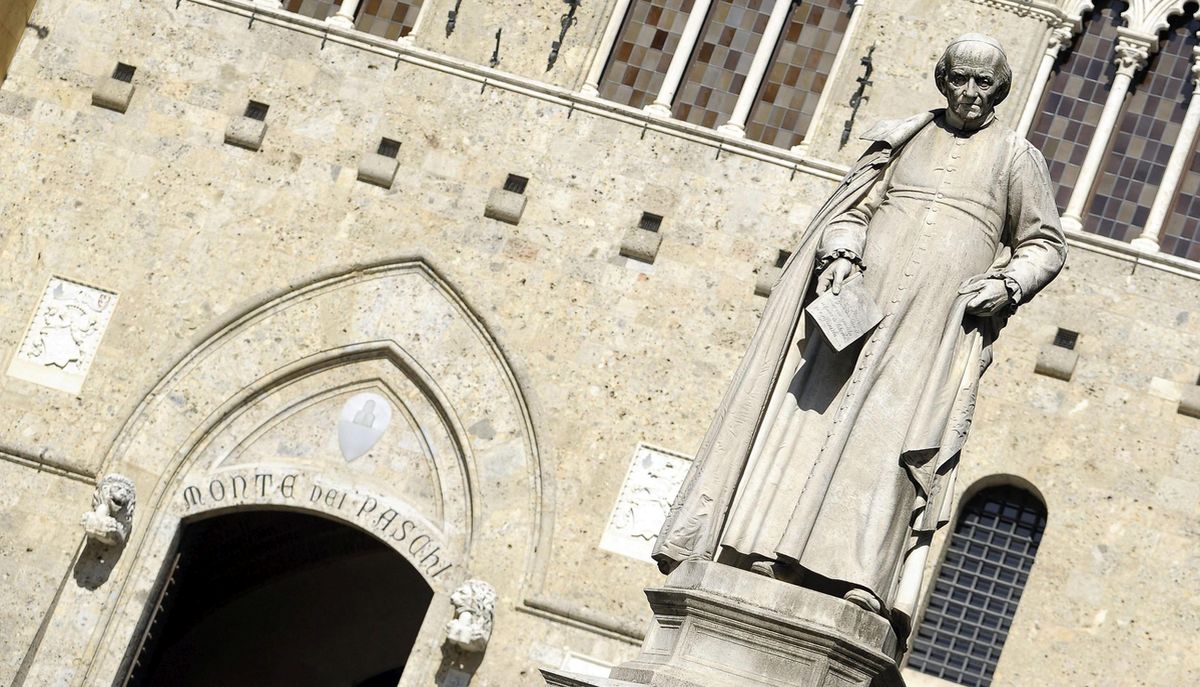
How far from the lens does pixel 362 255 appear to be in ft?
47.8

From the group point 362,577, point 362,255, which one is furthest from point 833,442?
point 362,577

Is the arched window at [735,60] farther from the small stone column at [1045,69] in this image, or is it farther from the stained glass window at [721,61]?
the small stone column at [1045,69]

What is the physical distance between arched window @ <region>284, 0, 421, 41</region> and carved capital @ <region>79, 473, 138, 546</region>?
3976 millimetres

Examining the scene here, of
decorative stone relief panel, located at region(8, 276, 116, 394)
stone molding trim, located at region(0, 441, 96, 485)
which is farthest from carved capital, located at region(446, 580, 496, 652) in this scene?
decorative stone relief panel, located at region(8, 276, 116, 394)

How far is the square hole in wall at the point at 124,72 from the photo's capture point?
15.0 m

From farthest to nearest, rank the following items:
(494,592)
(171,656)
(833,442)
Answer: (171,656)
(494,592)
(833,442)

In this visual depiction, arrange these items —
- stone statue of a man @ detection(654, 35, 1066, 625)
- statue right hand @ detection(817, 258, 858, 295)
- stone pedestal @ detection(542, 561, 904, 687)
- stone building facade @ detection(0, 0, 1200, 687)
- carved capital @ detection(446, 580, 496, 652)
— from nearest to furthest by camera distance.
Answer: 1. stone pedestal @ detection(542, 561, 904, 687)
2. stone statue of a man @ detection(654, 35, 1066, 625)
3. statue right hand @ detection(817, 258, 858, 295)
4. carved capital @ detection(446, 580, 496, 652)
5. stone building facade @ detection(0, 0, 1200, 687)

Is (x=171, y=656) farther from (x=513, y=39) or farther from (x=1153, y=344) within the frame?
(x=1153, y=344)

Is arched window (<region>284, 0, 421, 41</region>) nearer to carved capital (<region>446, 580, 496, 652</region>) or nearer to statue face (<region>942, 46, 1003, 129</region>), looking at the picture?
carved capital (<region>446, 580, 496, 652</region>)

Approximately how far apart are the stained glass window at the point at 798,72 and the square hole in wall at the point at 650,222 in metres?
1.02

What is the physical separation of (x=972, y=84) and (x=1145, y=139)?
7983 mm

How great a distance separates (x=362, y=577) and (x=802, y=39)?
741 centimetres

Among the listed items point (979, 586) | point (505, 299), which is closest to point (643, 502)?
point (505, 299)

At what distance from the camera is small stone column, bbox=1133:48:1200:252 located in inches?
570
